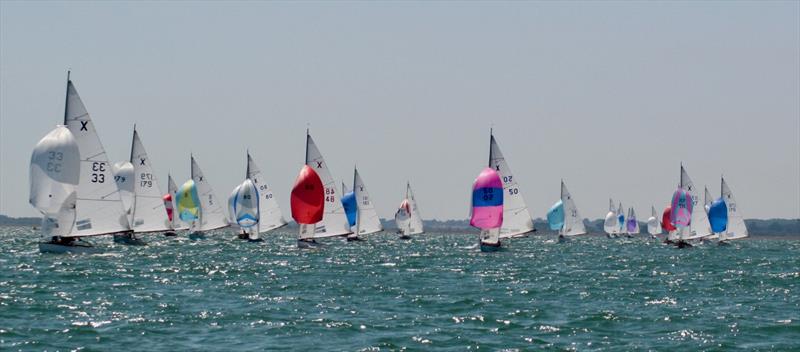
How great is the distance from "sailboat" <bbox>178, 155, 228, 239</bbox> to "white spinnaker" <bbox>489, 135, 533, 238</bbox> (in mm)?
31048

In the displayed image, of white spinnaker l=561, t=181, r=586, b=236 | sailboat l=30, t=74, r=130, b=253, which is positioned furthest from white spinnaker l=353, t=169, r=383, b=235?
sailboat l=30, t=74, r=130, b=253

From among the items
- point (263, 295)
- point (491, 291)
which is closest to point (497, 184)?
point (491, 291)

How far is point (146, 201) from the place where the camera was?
→ 72438 millimetres

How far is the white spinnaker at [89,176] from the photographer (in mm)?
51750

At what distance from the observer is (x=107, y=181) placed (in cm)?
5259

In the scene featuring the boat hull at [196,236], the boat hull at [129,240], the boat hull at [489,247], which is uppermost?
the boat hull at [196,236]

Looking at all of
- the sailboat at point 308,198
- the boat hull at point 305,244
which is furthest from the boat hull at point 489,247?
the boat hull at point 305,244

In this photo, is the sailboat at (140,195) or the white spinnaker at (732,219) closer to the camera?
the sailboat at (140,195)

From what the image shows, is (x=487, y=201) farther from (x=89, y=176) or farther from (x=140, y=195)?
(x=140, y=195)

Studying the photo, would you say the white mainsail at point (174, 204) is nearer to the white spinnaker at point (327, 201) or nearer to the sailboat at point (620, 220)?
the white spinnaker at point (327, 201)

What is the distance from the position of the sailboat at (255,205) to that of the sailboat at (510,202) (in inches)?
848

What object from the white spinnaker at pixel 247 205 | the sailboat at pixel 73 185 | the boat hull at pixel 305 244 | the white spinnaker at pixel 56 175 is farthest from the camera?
the white spinnaker at pixel 247 205

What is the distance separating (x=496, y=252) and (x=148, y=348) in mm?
45081

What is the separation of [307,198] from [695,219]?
41052 millimetres
